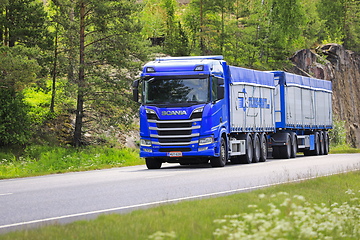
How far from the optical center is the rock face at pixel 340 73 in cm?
6034

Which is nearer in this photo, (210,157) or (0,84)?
(210,157)

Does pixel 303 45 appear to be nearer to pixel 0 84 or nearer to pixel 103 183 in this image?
pixel 0 84

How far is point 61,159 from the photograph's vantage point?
24.1 metres

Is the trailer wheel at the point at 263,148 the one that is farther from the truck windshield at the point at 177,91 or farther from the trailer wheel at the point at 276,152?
the truck windshield at the point at 177,91

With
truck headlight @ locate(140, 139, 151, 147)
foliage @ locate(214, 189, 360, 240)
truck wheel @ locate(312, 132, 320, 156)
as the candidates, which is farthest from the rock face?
foliage @ locate(214, 189, 360, 240)

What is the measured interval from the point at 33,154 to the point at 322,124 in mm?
20112

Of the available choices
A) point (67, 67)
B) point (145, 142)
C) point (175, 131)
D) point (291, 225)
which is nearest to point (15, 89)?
point (67, 67)

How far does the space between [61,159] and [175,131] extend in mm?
7773

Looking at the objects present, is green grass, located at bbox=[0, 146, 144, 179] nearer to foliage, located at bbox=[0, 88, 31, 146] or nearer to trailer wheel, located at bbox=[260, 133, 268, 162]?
foliage, located at bbox=[0, 88, 31, 146]

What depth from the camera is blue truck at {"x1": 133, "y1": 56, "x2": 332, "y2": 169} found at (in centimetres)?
1880

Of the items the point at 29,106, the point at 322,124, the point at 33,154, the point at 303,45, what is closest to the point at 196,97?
the point at 33,154

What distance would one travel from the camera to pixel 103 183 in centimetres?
1416

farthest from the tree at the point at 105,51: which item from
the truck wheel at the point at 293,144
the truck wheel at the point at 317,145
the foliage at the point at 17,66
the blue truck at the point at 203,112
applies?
the truck wheel at the point at 317,145

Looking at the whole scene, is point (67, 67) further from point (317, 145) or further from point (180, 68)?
point (317, 145)
